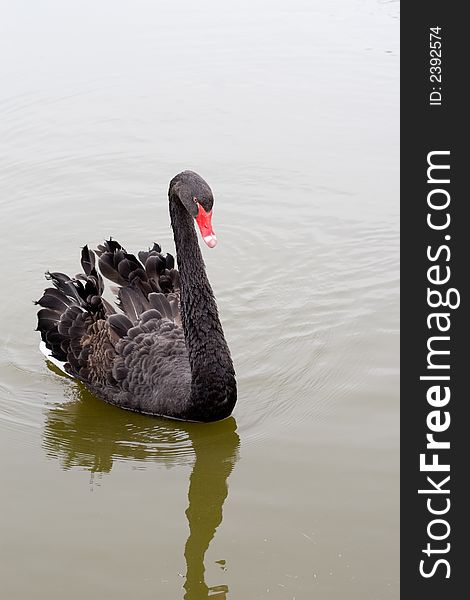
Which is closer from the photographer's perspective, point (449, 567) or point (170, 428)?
point (449, 567)

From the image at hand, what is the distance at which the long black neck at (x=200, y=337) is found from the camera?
14.1 feet

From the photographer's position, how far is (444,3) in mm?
6289

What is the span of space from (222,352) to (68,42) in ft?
20.2

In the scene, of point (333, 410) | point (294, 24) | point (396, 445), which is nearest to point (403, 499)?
point (396, 445)

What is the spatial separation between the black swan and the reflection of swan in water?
0.06 metres

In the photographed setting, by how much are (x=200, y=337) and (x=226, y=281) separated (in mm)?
1331

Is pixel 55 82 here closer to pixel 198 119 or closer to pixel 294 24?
pixel 198 119

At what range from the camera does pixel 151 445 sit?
4.27 metres

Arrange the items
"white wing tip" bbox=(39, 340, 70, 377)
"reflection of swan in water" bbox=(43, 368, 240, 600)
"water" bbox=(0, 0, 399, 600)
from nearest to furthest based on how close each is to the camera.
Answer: "water" bbox=(0, 0, 399, 600) < "reflection of swan in water" bbox=(43, 368, 240, 600) < "white wing tip" bbox=(39, 340, 70, 377)

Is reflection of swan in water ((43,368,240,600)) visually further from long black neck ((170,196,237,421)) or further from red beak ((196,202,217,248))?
red beak ((196,202,217,248))

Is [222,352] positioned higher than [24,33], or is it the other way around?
[24,33]

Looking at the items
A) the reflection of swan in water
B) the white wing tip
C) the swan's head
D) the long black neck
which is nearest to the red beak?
the swan's head

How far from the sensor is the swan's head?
4035 millimetres

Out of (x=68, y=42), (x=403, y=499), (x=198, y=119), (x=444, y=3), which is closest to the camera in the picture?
(x=403, y=499)
